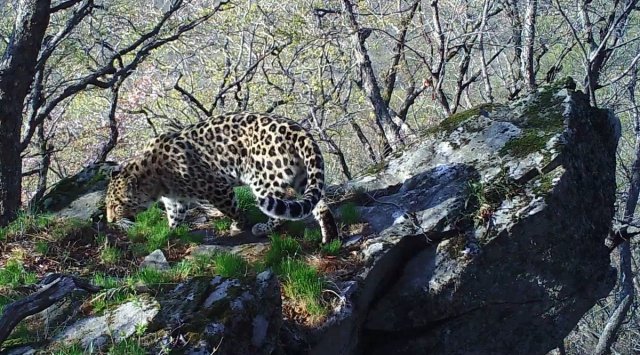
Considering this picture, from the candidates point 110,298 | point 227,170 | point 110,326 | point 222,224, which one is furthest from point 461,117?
point 110,326

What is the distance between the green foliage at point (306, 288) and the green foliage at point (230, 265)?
0.44 m

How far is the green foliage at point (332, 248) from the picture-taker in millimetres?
6969

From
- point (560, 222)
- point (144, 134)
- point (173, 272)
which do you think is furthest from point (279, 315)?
point (144, 134)

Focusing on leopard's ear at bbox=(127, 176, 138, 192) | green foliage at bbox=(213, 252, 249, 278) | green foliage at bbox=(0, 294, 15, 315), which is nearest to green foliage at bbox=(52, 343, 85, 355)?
green foliage at bbox=(0, 294, 15, 315)

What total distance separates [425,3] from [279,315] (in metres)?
12.0

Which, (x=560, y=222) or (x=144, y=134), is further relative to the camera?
(x=144, y=134)

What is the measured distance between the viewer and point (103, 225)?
836cm

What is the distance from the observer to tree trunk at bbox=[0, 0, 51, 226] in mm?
8469

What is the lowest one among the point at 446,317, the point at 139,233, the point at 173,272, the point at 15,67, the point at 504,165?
the point at 446,317

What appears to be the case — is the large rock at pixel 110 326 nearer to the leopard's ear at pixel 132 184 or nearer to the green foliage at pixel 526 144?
the leopard's ear at pixel 132 184

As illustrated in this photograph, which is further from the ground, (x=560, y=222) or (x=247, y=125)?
(x=247, y=125)

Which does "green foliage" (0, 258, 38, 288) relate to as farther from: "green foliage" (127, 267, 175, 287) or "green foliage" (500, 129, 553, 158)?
"green foliage" (500, 129, 553, 158)

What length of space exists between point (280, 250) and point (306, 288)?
2.87 feet

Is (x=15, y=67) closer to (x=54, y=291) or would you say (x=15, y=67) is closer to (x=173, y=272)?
(x=173, y=272)
